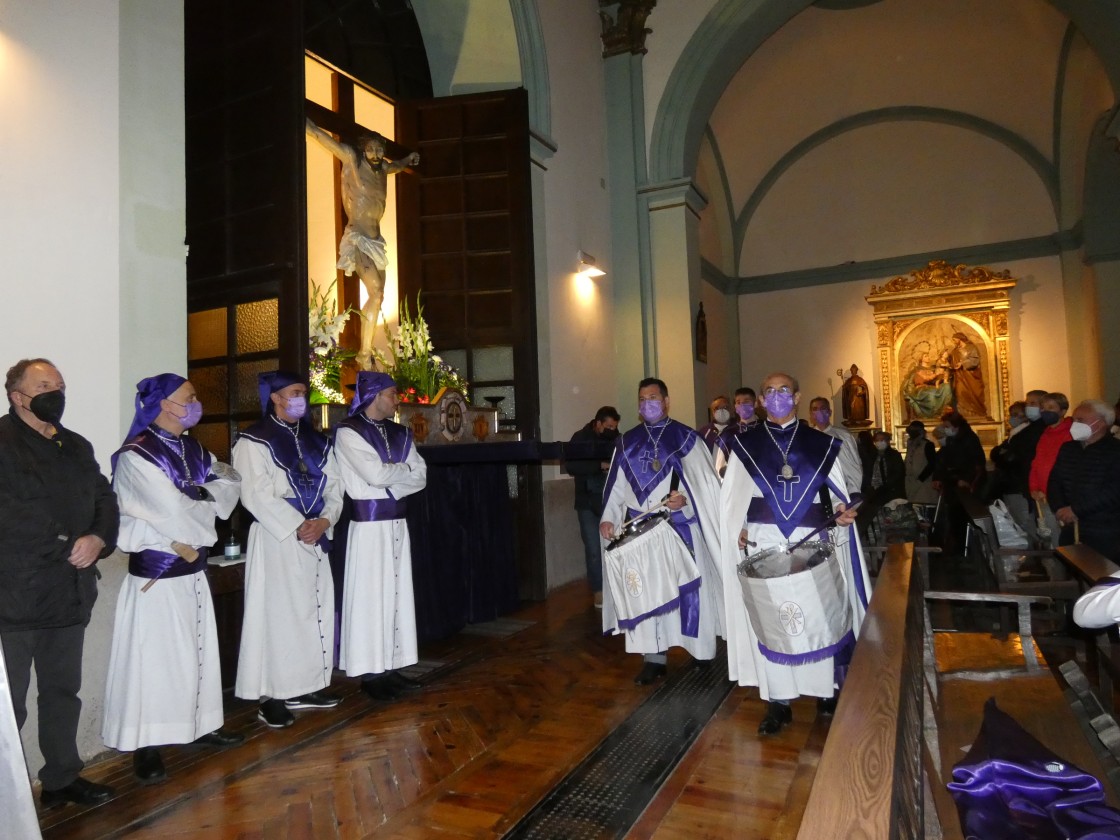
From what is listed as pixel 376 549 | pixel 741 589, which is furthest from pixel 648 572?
pixel 376 549

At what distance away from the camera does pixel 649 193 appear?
9680mm

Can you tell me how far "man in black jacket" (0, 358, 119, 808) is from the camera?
3146mm

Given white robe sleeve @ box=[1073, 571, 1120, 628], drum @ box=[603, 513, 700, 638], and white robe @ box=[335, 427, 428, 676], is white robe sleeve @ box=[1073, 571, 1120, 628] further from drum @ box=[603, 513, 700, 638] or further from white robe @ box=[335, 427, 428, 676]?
white robe @ box=[335, 427, 428, 676]

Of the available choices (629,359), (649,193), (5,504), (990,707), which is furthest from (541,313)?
(990,707)

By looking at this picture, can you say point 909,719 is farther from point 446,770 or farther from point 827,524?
point 446,770

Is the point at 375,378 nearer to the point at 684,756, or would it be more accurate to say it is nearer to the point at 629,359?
the point at 684,756

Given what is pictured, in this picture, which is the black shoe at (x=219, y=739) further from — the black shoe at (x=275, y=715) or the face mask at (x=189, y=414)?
the face mask at (x=189, y=414)

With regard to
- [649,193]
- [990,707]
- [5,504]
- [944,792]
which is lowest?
[944,792]

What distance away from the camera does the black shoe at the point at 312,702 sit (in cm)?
437

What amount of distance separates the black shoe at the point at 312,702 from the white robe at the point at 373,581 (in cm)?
19

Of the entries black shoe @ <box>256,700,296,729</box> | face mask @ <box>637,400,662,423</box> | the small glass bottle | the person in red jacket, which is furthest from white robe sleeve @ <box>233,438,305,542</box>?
the person in red jacket

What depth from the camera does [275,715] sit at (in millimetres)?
4125

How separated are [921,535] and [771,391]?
562 cm

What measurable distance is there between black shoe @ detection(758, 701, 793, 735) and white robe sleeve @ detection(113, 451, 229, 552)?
283 centimetres
